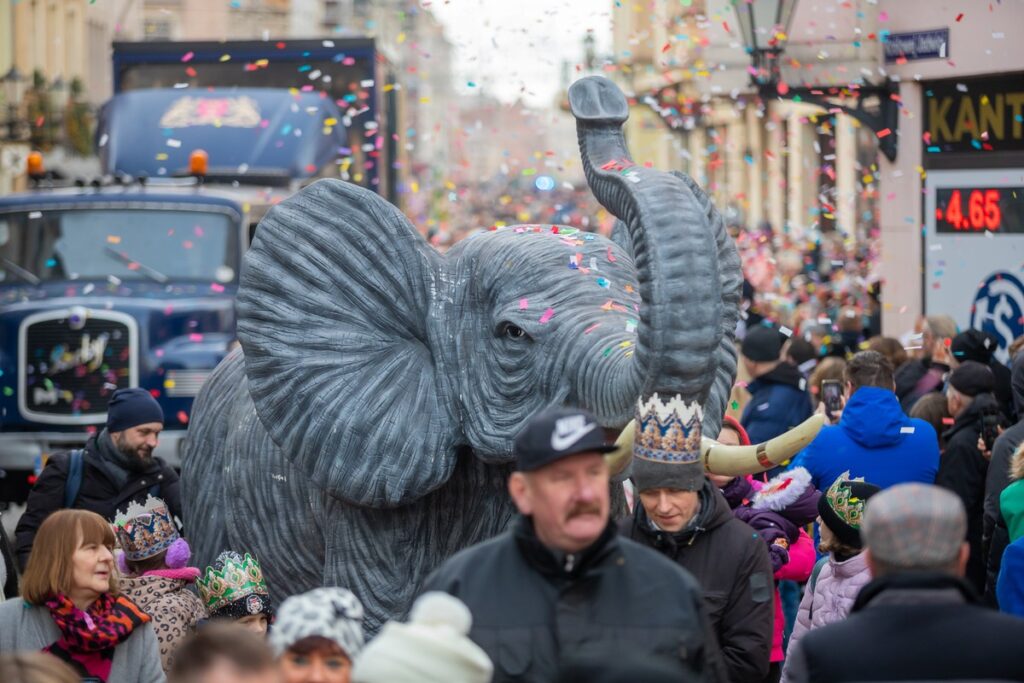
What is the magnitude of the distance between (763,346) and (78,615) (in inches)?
207

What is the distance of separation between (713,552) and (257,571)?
65.7 inches

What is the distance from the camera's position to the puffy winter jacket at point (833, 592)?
20.1 feet

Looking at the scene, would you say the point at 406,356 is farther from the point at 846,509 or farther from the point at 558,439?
the point at 558,439

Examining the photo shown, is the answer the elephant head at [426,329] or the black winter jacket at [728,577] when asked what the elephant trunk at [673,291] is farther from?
the black winter jacket at [728,577]

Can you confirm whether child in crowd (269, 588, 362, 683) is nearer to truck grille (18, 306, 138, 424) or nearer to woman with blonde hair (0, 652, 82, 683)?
woman with blonde hair (0, 652, 82, 683)

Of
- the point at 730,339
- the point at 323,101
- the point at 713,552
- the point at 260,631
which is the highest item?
the point at 323,101

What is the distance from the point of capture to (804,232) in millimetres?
25453

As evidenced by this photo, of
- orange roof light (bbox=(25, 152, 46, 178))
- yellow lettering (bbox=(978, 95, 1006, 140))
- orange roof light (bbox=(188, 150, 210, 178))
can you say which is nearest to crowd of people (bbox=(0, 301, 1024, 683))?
yellow lettering (bbox=(978, 95, 1006, 140))

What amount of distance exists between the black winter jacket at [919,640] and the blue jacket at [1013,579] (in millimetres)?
2759

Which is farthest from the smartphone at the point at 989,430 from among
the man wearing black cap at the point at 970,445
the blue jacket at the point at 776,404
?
the blue jacket at the point at 776,404

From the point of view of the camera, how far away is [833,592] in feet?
20.4

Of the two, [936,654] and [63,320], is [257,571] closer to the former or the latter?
[936,654]

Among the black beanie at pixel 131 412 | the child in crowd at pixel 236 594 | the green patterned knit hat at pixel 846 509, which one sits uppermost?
the black beanie at pixel 131 412

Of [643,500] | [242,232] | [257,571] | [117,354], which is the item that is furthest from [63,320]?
[643,500]
